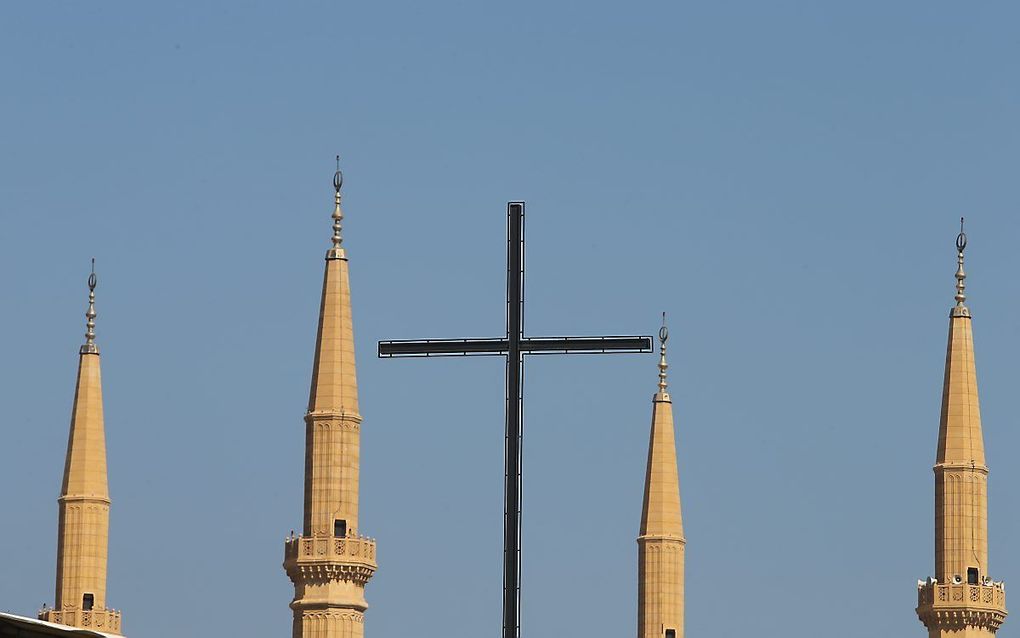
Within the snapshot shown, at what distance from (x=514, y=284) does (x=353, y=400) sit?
2947 cm

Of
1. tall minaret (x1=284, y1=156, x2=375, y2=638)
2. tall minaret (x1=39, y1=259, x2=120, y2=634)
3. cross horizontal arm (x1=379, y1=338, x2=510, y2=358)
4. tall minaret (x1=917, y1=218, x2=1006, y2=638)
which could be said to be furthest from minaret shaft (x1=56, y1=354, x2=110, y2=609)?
cross horizontal arm (x1=379, y1=338, x2=510, y2=358)

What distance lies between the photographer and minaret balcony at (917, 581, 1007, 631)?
67500mm

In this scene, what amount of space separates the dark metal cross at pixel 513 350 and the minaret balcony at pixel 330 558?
93.3 feet

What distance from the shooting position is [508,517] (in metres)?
35.1

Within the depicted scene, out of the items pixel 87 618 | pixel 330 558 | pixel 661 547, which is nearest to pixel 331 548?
pixel 330 558

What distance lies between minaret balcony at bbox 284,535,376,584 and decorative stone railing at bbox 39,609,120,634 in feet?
14.4

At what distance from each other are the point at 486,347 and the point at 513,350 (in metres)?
0.34

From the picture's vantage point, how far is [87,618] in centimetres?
6669

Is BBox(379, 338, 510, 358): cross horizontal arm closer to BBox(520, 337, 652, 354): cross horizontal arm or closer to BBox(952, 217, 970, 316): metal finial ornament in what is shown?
BBox(520, 337, 652, 354): cross horizontal arm

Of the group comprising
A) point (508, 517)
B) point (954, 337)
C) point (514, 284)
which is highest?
point (954, 337)

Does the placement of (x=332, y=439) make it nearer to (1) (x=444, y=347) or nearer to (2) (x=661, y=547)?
(2) (x=661, y=547)

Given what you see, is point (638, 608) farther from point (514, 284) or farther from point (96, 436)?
point (514, 284)

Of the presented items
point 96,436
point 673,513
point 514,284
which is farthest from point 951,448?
point 514,284

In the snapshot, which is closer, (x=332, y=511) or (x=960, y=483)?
(x=332, y=511)
